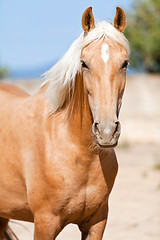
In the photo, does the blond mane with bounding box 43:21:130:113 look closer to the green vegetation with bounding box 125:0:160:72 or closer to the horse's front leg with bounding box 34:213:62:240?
the horse's front leg with bounding box 34:213:62:240

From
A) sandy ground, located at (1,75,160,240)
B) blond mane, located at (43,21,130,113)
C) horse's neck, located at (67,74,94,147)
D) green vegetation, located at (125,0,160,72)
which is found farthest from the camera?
green vegetation, located at (125,0,160,72)

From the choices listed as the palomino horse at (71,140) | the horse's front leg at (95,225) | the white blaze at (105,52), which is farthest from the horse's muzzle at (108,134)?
the horse's front leg at (95,225)

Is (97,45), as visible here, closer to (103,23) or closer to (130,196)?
(103,23)

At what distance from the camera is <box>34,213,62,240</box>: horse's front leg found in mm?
2725

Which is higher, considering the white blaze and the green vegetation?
the white blaze

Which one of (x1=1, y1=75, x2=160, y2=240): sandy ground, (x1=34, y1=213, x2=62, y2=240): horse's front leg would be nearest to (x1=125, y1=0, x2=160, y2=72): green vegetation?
(x1=1, y1=75, x2=160, y2=240): sandy ground

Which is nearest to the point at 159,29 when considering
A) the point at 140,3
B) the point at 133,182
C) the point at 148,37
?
the point at 148,37

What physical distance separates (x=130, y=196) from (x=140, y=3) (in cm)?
2813

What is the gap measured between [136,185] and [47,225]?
5527 millimetres

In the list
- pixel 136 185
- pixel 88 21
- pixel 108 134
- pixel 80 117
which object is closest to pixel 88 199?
pixel 80 117

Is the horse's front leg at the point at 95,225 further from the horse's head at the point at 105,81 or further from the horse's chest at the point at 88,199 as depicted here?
the horse's head at the point at 105,81

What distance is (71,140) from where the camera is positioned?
280 centimetres

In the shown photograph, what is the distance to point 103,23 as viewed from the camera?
2.61m

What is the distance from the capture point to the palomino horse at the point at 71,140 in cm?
241
